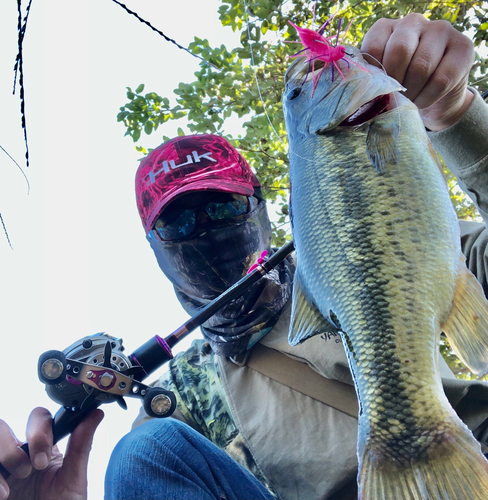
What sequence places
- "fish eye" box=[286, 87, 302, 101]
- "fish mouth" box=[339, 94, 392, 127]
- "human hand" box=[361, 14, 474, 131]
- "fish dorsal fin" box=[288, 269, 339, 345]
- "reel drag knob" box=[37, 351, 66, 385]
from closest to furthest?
"fish dorsal fin" box=[288, 269, 339, 345] < "fish mouth" box=[339, 94, 392, 127] < "human hand" box=[361, 14, 474, 131] < "fish eye" box=[286, 87, 302, 101] < "reel drag knob" box=[37, 351, 66, 385]

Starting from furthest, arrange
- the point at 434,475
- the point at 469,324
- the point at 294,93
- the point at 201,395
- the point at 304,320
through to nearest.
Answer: the point at 201,395
the point at 294,93
the point at 304,320
the point at 469,324
the point at 434,475

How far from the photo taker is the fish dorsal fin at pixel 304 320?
1.14 metres

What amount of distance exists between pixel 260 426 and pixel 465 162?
1.41 meters

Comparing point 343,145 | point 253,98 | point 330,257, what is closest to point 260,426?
point 330,257

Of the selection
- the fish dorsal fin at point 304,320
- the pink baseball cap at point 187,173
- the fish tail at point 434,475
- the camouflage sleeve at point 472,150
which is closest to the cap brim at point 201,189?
the pink baseball cap at point 187,173

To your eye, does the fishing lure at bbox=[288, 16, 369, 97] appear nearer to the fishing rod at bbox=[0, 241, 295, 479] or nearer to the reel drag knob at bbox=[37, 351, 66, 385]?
the fishing rod at bbox=[0, 241, 295, 479]

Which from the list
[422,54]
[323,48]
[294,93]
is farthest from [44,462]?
[422,54]

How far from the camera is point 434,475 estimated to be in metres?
0.89

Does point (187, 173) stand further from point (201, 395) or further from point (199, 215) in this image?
point (201, 395)

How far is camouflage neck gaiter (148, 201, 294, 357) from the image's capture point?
229 cm

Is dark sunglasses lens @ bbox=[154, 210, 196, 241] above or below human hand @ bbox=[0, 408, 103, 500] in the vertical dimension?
above

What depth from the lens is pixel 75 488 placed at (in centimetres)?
181

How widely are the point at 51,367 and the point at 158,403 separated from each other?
389 millimetres

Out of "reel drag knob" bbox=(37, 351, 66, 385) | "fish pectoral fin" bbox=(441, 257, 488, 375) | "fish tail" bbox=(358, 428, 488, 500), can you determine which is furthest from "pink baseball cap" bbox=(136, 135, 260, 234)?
"fish tail" bbox=(358, 428, 488, 500)
